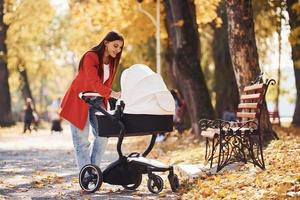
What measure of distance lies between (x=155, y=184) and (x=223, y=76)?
21584mm

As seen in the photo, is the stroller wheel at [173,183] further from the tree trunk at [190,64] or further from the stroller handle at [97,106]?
the tree trunk at [190,64]

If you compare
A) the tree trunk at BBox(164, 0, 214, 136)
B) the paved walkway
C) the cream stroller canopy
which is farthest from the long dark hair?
the tree trunk at BBox(164, 0, 214, 136)

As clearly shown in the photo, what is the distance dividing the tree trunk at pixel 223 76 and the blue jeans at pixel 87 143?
65.1 ft

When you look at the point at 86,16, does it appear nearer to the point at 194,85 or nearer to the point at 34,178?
the point at 194,85

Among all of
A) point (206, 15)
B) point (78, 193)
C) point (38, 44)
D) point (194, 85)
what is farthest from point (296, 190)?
point (38, 44)

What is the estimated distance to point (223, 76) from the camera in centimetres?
2981

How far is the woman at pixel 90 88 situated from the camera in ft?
27.8

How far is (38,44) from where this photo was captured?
4897cm

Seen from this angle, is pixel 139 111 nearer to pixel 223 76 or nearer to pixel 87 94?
pixel 87 94

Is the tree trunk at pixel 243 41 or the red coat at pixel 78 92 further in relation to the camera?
the tree trunk at pixel 243 41

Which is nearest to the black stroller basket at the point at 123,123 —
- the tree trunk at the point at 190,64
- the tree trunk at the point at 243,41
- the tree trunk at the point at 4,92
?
the tree trunk at the point at 243,41

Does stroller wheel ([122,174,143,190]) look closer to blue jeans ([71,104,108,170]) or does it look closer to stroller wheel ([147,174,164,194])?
stroller wheel ([147,174,164,194])

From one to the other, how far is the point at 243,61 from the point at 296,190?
20.0ft

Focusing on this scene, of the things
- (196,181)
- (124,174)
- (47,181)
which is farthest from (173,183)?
(47,181)
